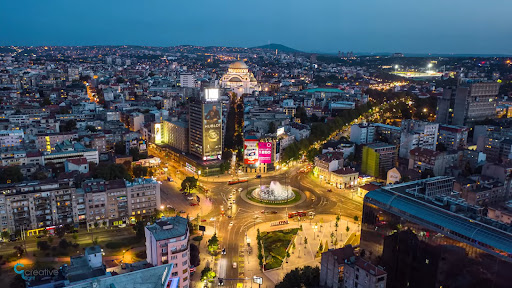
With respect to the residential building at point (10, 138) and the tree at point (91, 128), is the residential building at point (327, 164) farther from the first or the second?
the residential building at point (10, 138)

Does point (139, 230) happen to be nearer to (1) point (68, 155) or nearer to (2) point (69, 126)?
(1) point (68, 155)

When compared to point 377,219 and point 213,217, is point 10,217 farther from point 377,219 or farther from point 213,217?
point 377,219

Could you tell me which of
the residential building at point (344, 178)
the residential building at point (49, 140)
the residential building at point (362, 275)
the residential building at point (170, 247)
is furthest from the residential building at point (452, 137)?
the residential building at point (49, 140)

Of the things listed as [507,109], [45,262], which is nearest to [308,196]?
[45,262]

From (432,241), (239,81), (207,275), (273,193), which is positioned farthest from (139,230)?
(239,81)

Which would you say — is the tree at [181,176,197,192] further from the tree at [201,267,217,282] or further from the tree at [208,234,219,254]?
the tree at [201,267,217,282]

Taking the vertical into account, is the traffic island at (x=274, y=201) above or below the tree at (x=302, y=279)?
below

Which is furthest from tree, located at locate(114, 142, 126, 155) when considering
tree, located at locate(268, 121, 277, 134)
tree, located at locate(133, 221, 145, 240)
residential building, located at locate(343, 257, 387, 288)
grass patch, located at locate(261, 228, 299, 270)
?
residential building, located at locate(343, 257, 387, 288)
